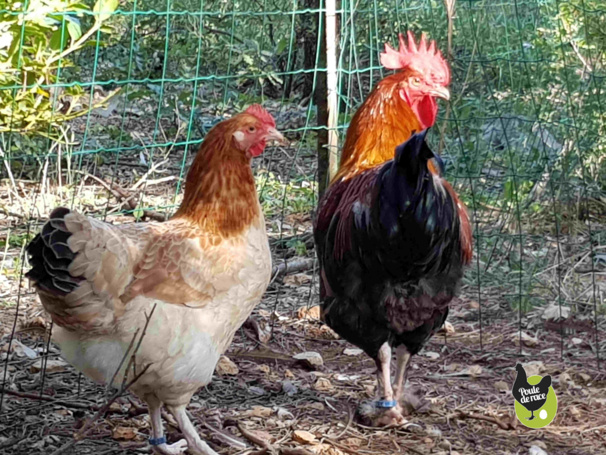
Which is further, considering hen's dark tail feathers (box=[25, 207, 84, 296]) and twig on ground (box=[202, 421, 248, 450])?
twig on ground (box=[202, 421, 248, 450])

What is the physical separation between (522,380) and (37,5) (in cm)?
286

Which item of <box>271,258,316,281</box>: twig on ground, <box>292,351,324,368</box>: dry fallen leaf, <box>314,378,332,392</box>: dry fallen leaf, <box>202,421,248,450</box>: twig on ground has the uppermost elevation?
<box>271,258,316,281</box>: twig on ground

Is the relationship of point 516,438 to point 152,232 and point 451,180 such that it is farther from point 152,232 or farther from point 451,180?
point 451,180

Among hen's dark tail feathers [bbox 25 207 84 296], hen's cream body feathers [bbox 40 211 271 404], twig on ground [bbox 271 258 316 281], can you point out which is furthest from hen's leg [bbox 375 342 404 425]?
twig on ground [bbox 271 258 316 281]

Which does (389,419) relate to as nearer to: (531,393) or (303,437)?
(303,437)

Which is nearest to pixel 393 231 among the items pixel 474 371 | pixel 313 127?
pixel 474 371

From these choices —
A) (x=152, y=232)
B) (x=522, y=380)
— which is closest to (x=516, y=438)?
(x=522, y=380)

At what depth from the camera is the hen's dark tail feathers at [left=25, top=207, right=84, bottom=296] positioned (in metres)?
2.92

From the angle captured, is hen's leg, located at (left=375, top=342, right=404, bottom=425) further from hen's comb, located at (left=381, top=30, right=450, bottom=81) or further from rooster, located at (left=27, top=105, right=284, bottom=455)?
hen's comb, located at (left=381, top=30, right=450, bottom=81)

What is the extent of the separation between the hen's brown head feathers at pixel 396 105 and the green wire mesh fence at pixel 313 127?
0.48 metres

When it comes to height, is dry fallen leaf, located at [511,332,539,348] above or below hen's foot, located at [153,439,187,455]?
above

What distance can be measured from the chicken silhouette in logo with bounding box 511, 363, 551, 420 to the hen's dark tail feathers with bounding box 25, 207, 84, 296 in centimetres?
189

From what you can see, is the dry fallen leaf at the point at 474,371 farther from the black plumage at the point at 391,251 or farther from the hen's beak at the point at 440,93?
the hen's beak at the point at 440,93

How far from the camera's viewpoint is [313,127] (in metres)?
5.23
